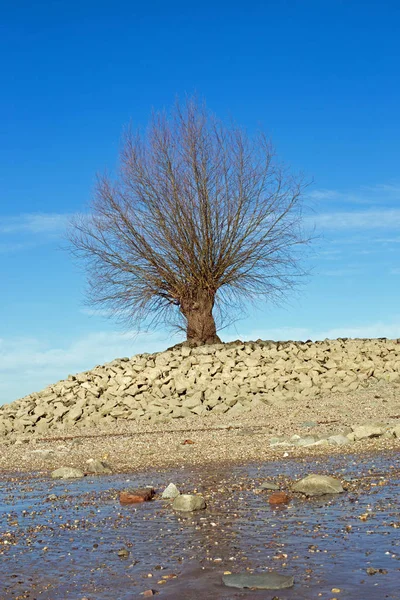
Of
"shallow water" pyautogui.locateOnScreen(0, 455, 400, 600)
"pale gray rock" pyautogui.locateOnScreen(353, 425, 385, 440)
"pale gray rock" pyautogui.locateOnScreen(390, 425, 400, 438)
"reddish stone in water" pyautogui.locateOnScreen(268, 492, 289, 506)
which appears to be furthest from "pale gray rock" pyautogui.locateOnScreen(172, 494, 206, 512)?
"pale gray rock" pyautogui.locateOnScreen(390, 425, 400, 438)

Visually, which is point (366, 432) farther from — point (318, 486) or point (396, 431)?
point (318, 486)

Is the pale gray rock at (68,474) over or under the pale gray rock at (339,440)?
under

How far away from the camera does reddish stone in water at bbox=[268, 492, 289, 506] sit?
20.0ft

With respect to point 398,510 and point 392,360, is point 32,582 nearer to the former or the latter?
point 398,510

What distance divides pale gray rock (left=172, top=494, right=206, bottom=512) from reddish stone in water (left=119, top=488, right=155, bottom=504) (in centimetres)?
56

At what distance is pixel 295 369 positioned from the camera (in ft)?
58.4

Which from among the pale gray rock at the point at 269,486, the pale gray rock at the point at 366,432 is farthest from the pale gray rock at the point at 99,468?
the pale gray rock at the point at 366,432

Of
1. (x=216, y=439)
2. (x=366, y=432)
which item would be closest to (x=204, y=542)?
(x=366, y=432)

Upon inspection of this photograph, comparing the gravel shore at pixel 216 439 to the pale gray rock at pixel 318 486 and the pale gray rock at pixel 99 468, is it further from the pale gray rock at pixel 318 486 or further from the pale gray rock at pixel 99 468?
the pale gray rock at pixel 318 486

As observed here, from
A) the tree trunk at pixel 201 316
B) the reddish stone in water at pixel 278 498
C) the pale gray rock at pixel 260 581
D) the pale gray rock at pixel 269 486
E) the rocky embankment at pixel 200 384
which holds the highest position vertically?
the tree trunk at pixel 201 316

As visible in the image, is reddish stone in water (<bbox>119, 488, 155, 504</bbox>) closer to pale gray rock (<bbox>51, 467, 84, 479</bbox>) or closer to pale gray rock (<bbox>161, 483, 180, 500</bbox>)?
pale gray rock (<bbox>161, 483, 180, 500</bbox>)

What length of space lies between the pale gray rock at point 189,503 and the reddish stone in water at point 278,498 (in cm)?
61

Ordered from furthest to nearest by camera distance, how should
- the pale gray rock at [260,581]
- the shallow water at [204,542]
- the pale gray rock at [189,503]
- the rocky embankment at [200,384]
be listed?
the rocky embankment at [200,384] < the pale gray rock at [189,503] < the shallow water at [204,542] < the pale gray rock at [260,581]

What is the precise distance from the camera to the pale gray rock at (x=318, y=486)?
638 cm
